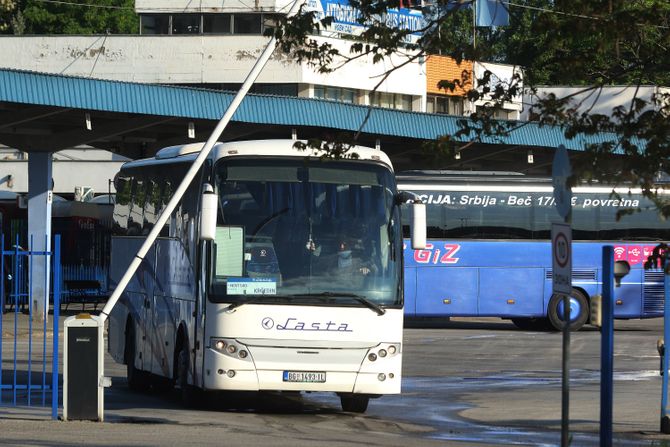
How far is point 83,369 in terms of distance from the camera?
48.9 feet

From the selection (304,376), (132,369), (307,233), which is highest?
(307,233)

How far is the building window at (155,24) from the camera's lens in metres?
57.9

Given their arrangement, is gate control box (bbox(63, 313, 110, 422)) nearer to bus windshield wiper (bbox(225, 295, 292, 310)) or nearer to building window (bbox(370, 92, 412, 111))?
bus windshield wiper (bbox(225, 295, 292, 310))

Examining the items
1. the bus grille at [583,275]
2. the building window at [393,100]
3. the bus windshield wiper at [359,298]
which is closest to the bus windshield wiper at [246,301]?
the bus windshield wiper at [359,298]

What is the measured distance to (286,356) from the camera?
51.9 feet

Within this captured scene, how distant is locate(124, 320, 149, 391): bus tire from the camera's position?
19906mm

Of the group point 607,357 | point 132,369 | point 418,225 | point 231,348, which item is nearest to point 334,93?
point 132,369

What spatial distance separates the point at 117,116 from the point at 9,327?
5.61 m

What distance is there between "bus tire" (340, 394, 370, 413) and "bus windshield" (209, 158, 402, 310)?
1.77 m

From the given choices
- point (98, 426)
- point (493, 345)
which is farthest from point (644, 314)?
point (98, 426)

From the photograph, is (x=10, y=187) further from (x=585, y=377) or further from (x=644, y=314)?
(x=585, y=377)

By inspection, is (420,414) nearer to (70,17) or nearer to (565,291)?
(565,291)

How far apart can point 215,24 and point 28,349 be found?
34660 mm

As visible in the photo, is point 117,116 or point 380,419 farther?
point 117,116
